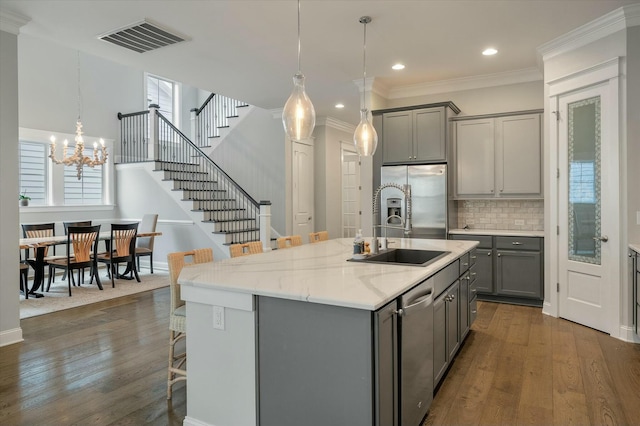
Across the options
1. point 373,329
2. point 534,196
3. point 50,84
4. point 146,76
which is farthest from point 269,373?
point 146,76

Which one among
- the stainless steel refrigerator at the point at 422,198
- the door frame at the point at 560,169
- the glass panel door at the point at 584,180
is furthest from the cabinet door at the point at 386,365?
the stainless steel refrigerator at the point at 422,198

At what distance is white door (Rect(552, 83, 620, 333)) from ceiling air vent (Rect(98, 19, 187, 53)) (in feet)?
13.9

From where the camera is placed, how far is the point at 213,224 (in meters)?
7.14

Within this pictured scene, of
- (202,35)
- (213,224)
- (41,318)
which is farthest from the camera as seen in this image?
(213,224)

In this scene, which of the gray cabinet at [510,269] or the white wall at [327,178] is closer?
the gray cabinet at [510,269]

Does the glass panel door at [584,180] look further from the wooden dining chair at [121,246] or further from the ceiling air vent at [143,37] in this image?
the wooden dining chair at [121,246]

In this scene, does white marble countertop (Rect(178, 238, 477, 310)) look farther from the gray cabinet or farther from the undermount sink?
the gray cabinet

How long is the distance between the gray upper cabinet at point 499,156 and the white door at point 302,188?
344 cm

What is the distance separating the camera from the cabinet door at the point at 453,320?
293 cm

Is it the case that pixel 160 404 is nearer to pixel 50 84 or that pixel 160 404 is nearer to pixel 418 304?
pixel 418 304

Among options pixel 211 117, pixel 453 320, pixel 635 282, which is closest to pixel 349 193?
pixel 211 117

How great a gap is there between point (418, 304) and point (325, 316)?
584mm

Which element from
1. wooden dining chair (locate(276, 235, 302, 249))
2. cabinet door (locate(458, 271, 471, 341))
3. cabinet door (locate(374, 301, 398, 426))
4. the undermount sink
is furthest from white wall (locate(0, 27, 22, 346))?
cabinet door (locate(458, 271, 471, 341))

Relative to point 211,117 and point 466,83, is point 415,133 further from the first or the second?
point 211,117
